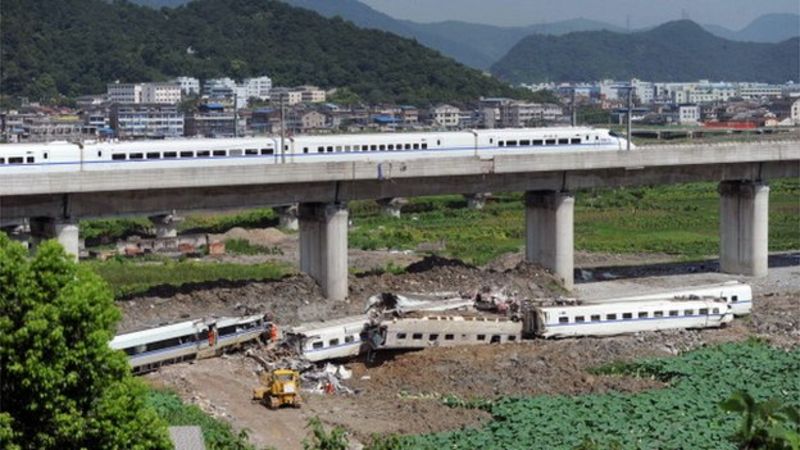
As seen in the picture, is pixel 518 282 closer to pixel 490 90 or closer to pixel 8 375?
pixel 8 375

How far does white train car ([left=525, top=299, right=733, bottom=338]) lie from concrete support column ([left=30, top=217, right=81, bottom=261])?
13498mm

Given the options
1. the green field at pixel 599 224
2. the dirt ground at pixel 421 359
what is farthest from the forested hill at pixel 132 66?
the dirt ground at pixel 421 359

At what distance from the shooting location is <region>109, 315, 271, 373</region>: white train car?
1447 inches

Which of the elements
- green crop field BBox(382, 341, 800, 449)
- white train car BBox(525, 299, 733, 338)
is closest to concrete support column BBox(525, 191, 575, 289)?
white train car BBox(525, 299, 733, 338)

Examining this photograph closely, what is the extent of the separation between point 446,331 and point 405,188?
10764 millimetres

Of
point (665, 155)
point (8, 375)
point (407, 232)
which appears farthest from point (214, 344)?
point (407, 232)

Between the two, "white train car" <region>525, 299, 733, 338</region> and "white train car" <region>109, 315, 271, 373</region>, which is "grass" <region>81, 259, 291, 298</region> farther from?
"white train car" <region>525, 299, 733, 338</region>

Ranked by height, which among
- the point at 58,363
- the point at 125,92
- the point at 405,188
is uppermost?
the point at 125,92

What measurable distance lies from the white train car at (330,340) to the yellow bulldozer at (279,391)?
3.88 m

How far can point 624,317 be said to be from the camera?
140 ft

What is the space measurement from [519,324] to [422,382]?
5.56m

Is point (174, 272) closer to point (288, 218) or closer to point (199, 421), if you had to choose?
point (288, 218)

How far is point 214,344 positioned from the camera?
1527 inches

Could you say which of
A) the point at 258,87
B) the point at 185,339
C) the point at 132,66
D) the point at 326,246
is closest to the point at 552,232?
the point at 326,246
